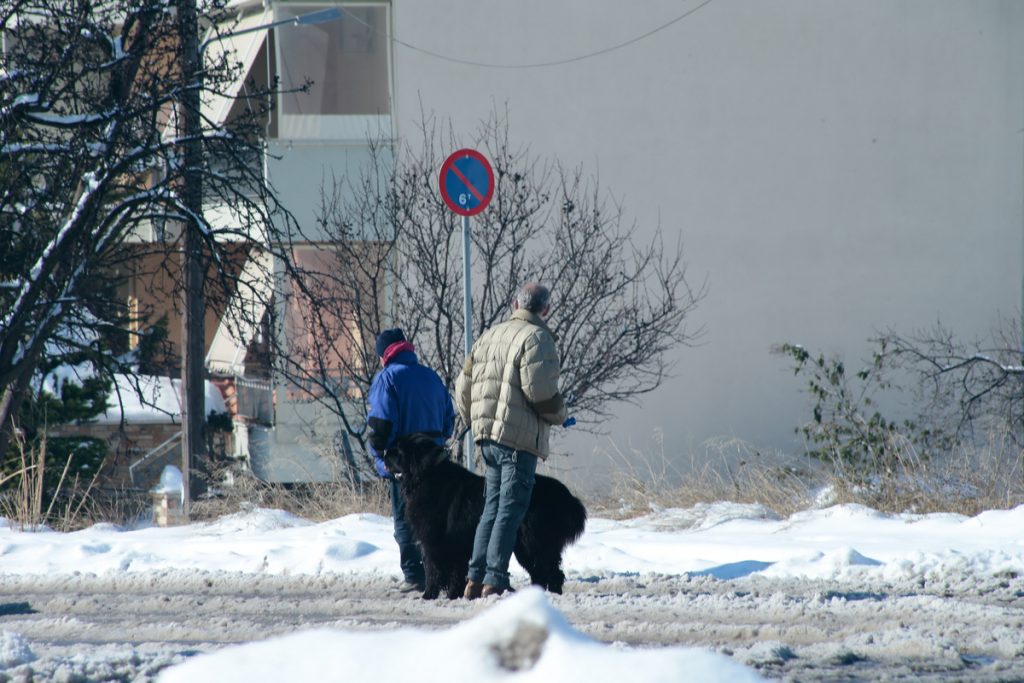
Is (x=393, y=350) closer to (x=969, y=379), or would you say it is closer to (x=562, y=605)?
(x=562, y=605)

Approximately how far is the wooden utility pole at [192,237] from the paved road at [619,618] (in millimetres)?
4849

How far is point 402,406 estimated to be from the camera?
8.63 m

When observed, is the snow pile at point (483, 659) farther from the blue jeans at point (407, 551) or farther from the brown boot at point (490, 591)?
the blue jeans at point (407, 551)

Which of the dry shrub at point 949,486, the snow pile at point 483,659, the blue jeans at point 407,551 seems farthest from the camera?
the dry shrub at point 949,486

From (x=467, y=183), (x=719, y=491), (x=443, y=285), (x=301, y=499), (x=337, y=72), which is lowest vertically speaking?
(x=301, y=499)

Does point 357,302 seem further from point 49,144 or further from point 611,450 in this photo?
point 611,450

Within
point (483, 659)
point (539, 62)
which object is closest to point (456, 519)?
point (483, 659)

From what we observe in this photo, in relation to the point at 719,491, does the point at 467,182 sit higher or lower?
higher

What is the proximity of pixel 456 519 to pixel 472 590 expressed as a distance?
18.3 inches

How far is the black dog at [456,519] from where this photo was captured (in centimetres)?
825

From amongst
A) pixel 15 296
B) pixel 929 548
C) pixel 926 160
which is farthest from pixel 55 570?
pixel 926 160

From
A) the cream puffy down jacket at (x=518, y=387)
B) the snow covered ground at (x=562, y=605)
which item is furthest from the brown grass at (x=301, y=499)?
the cream puffy down jacket at (x=518, y=387)

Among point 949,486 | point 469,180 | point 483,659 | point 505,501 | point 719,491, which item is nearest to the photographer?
point 483,659

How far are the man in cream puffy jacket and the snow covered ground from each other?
39cm
